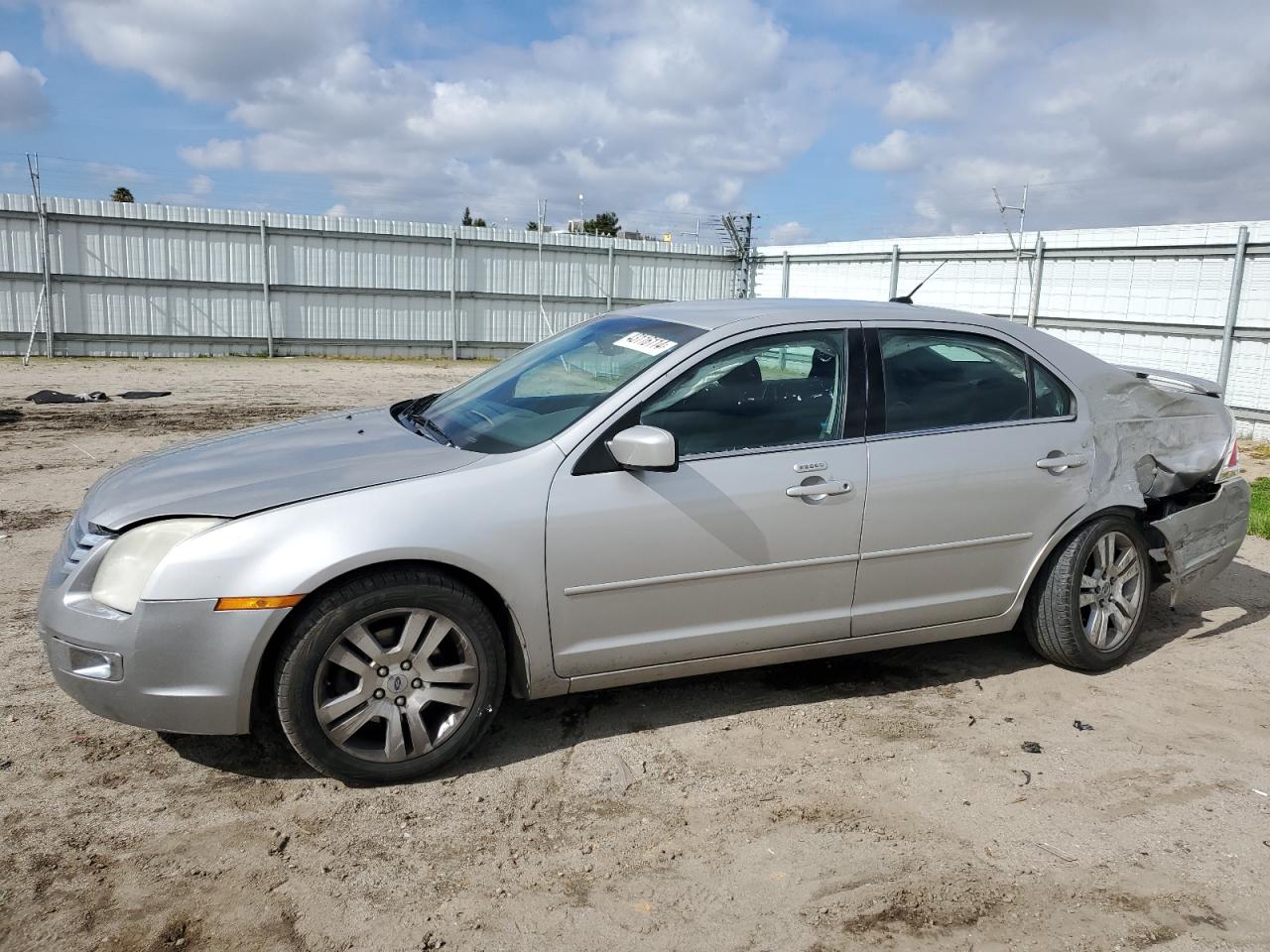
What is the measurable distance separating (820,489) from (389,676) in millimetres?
1761

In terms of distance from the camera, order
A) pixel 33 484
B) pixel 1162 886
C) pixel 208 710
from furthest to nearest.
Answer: pixel 33 484 → pixel 208 710 → pixel 1162 886

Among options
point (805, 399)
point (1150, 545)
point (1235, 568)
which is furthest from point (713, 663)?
point (1235, 568)

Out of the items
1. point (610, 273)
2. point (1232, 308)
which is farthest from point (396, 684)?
point (610, 273)

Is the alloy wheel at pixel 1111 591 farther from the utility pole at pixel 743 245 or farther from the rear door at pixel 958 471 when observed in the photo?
the utility pole at pixel 743 245

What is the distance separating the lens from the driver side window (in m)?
3.85

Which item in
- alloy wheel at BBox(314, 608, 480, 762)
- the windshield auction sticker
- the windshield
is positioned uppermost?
the windshield auction sticker

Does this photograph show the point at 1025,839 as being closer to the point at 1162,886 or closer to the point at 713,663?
the point at 1162,886

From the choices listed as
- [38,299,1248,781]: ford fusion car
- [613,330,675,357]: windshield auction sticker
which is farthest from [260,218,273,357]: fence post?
[613,330,675,357]: windshield auction sticker

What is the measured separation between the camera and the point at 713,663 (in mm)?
3984

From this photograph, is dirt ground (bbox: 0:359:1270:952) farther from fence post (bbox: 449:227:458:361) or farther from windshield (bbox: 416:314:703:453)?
fence post (bbox: 449:227:458:361)

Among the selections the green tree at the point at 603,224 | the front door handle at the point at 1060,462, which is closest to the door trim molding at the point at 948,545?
the front door handle at the point at 1060,462

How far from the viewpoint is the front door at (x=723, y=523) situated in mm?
Answer: 3633

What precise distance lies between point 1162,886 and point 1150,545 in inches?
88.2

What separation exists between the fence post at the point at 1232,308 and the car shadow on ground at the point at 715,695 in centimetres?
791
